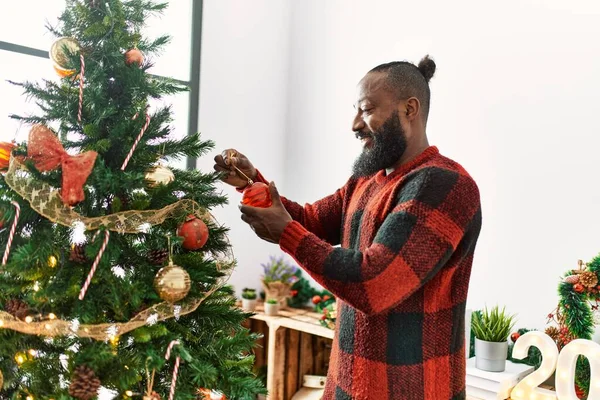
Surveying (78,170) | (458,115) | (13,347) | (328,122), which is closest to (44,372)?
(13,347)

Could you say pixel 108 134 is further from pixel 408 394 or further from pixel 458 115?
pixel 458 115

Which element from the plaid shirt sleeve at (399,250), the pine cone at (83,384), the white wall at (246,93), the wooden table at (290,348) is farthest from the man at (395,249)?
the white wall at (246,93)

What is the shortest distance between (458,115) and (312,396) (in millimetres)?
1446

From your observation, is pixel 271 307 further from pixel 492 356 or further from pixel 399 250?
pixel 399 250

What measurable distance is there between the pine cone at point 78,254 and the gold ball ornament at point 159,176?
0.17 metres

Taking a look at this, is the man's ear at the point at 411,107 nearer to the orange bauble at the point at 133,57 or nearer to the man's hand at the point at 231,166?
the man's hand at the point at 231,166

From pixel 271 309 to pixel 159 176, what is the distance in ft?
5.34

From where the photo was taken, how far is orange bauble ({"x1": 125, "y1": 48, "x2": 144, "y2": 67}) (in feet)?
3.40

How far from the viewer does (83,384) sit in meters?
0.90

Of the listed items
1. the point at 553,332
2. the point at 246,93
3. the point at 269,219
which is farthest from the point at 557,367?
the point at 246,93

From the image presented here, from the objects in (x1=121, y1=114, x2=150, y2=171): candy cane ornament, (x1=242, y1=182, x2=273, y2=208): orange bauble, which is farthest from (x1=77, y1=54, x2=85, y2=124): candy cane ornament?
(x1=242, y1=182, x2=273, y2=208): orange bauble

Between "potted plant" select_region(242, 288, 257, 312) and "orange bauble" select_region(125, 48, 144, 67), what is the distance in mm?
1758

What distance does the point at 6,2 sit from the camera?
215cm

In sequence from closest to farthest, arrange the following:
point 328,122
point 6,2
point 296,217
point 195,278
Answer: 1. point 195,278
2. point 296,217
3. point 6,2
4. point 328,122
